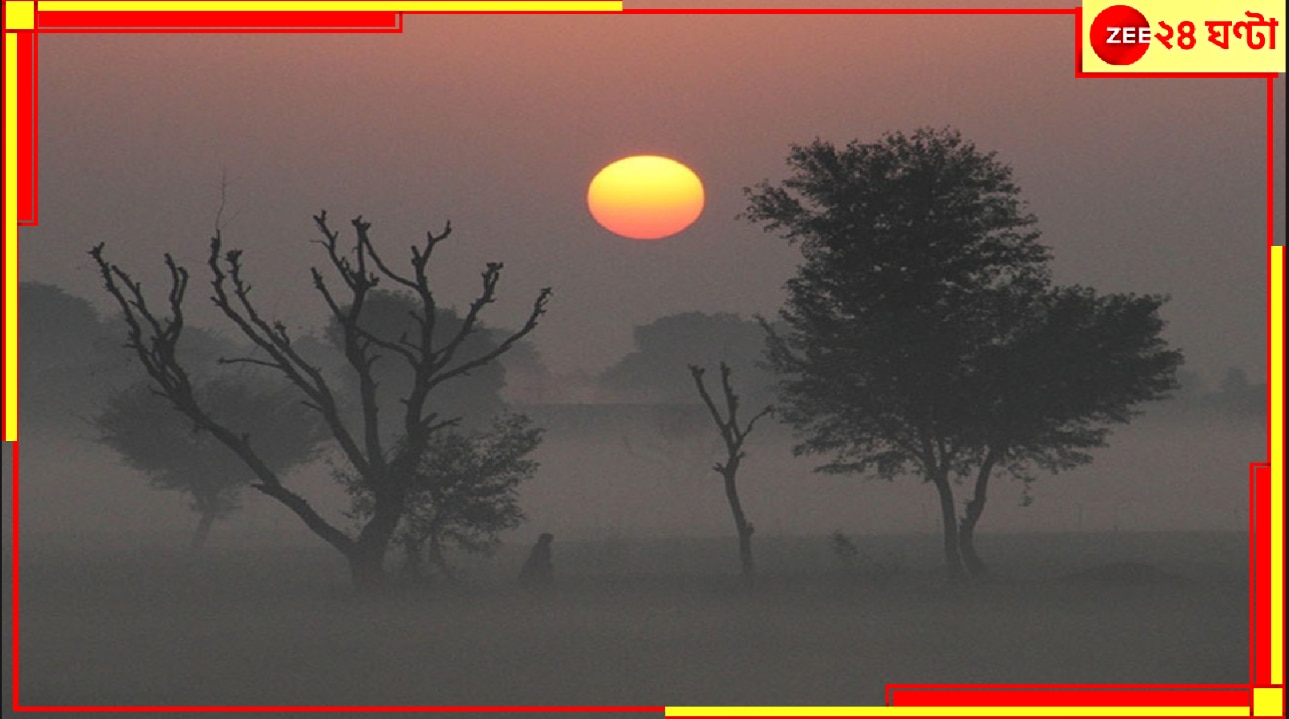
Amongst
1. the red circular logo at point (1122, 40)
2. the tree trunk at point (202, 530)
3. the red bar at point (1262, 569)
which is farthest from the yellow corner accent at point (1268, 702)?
the tree trunk at point (202, 530)

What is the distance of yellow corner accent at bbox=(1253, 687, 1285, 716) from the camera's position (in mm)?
21234

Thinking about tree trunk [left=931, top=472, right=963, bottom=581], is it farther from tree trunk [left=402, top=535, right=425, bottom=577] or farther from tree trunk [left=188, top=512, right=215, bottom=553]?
tree trunk [left=188, top=512, right=215, bottom=553]

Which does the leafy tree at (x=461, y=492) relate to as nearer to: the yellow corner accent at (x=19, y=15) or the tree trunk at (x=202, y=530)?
the yellow corner accent at (x=19, y=15)

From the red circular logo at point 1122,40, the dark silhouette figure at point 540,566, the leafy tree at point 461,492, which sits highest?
the red circular logo at point 1122,40

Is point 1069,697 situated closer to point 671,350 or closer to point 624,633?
point 624,633

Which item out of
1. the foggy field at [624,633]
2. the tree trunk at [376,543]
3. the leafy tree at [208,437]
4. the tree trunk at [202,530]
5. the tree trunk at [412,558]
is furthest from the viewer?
the tree trunk at [202,530]

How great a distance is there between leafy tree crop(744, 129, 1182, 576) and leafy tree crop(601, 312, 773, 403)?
123 metres

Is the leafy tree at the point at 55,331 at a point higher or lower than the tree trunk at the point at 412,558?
higher

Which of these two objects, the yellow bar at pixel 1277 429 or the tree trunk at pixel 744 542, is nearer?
the yellow bar at pixel 1277 429

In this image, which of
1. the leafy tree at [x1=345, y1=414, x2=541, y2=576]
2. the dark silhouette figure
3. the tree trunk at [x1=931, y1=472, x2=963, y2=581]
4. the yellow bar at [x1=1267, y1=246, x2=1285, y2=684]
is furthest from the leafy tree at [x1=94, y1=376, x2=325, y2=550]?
the yellow bar at [x1=1267, y1=246, x2=1285, y2=684]

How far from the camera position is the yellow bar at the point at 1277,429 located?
23047 mm

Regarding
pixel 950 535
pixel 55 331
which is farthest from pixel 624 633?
pixel 55 331

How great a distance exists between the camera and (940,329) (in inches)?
1721

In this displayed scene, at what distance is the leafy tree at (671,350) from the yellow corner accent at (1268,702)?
479 ft
